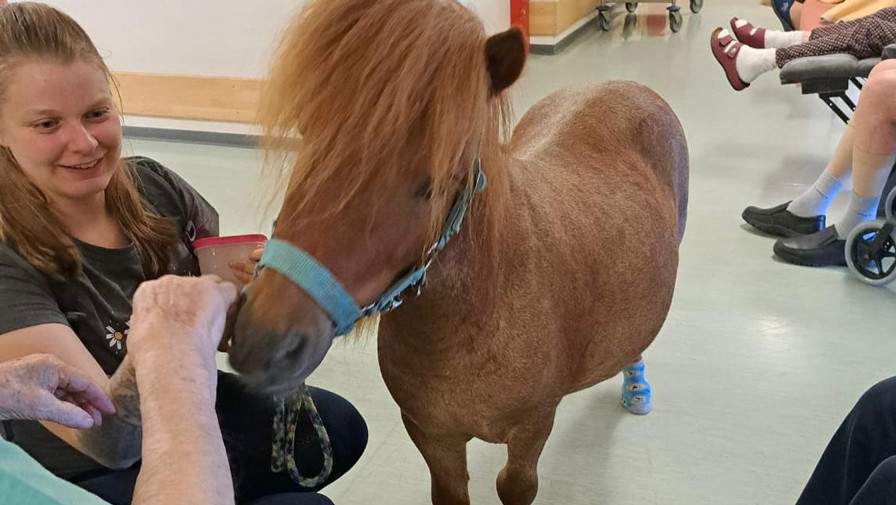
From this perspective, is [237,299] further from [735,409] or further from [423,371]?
[735,409]

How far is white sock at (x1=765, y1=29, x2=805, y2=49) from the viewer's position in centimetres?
372

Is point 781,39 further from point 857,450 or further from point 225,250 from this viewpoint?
point 225,250

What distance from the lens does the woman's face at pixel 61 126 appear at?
1018 mm

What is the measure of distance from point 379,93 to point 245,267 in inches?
17.1

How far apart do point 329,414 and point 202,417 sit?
71 centimetres

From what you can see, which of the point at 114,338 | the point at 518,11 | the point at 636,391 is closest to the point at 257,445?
the point at 114,338

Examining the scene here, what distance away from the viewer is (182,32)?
402 centimetres

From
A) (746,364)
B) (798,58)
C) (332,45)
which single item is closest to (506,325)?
(332,45)

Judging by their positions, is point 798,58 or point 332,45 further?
point 798,58

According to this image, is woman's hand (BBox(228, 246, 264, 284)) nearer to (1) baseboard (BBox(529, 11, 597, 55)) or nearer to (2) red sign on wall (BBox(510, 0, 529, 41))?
(2) red sign on wall (BBox(510, 0, 529, 41))

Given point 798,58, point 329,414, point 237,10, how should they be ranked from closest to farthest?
point 329,414, point 798,58, point 237,10

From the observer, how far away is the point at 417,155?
2.57 ft

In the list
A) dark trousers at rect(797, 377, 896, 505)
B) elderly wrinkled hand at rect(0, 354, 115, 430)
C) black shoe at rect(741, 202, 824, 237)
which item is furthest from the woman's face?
black shoe at rect(741, 202, 824, 237)

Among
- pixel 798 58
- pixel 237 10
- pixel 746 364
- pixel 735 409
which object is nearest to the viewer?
pixel 735 409
